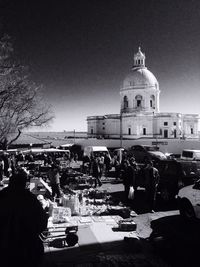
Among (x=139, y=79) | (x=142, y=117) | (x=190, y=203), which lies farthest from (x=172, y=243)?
(x=139, y=79)

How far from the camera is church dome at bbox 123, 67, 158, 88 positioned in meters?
82.4

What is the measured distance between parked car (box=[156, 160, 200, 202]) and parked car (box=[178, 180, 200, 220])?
15.2ft

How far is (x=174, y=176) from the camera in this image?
13.0m

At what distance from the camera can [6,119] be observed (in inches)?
1054

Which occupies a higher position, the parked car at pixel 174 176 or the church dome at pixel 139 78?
the church dome at pixel 139 78

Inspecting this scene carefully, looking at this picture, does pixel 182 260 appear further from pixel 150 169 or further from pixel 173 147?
pixel 173 147

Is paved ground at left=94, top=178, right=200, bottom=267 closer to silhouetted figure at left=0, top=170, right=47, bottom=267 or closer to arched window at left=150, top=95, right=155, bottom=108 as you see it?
silhouetted figure at left=0, top=170, right=47, bottom=267

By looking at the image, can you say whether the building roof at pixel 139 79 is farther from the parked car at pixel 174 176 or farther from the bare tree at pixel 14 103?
the parked car at pixel 174 176

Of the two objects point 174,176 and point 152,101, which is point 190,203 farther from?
point 152,101

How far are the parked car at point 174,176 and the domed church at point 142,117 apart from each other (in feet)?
210

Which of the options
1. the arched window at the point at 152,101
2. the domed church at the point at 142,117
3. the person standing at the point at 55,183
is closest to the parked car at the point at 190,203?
the person standing at the point at 55,183

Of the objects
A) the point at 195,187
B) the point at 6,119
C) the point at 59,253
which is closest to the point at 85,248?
the point at 59,253

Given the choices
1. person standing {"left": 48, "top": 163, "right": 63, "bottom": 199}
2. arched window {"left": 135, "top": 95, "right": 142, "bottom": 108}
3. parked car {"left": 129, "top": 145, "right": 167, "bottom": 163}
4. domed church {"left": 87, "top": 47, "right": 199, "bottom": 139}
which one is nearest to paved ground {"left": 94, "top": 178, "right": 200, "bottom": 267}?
person standing {"left": 48, "top": 163, "right": 63, "bottom": 199}

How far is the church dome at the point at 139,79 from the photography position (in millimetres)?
82369
